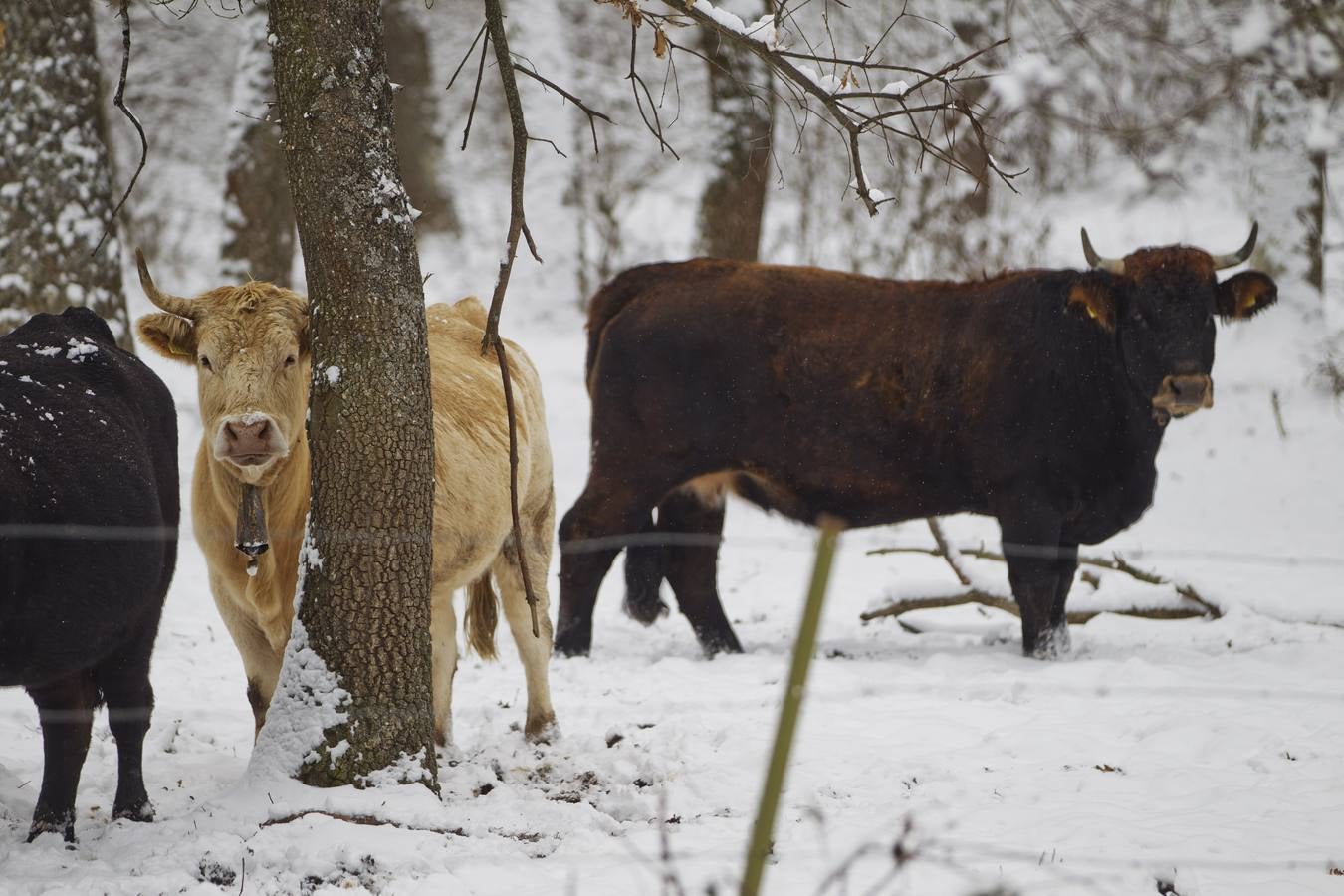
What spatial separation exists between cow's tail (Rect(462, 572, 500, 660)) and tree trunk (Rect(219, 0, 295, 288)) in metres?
5.27

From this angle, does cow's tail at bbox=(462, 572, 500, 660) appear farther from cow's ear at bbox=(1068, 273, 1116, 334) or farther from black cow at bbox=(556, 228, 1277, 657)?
cow's ear at bbox=(1068, 273, 1116, 334)

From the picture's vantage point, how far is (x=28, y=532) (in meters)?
3.42

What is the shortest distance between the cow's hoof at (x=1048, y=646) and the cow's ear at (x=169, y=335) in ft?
14.0

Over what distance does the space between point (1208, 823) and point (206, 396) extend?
3.51 meters


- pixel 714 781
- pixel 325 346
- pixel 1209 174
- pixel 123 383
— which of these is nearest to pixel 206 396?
pixel 123 383

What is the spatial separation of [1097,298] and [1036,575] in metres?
1.47

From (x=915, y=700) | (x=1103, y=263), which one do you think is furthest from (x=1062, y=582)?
(x=1103, y=263)

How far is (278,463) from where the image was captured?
4.29m

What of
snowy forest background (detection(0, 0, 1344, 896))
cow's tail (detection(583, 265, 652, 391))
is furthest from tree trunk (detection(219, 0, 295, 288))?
cow's tail (detection(583, 265, 652, 391))

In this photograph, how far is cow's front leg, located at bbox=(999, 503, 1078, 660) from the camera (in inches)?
251

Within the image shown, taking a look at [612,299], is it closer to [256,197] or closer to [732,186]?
[732,186]

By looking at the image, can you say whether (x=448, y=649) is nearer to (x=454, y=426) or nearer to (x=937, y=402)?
(x=454, y=426)

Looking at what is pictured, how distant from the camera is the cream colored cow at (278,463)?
4.12m

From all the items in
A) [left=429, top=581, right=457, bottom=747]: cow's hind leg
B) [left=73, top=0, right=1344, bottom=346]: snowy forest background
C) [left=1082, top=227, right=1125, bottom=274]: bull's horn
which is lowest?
[left=429, top=581, right=457, bottom=747]: cow's hind leg
